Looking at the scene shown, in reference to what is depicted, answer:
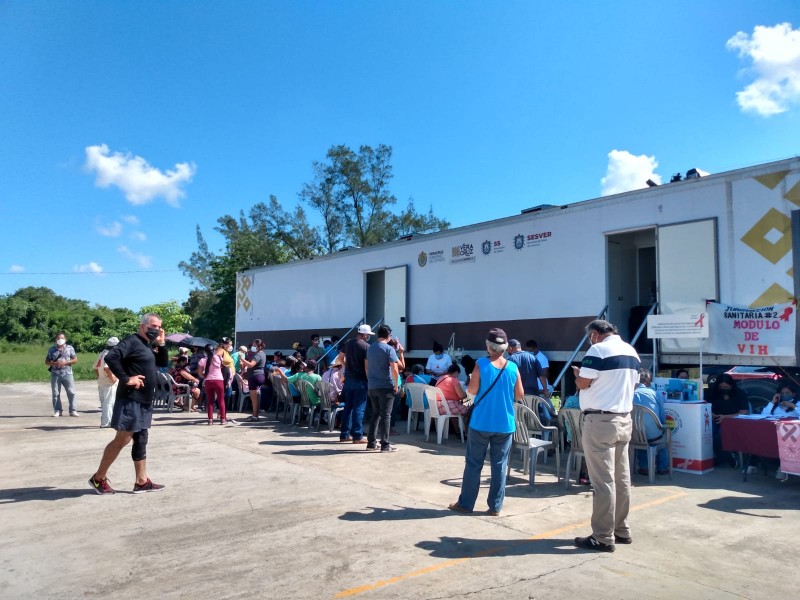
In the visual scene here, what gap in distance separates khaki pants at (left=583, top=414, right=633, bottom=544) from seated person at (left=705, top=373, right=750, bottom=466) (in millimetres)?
3747

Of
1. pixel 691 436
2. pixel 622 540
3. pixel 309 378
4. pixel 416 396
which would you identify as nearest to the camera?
pixel 622 540

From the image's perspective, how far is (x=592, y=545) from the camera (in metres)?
4.29

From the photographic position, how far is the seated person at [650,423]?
6.50m

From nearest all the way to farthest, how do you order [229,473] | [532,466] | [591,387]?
[591,387] < [532,466] < [229,473]

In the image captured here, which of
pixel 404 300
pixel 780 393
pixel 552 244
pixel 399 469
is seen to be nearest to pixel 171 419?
pixel 404 300

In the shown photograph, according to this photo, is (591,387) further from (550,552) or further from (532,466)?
(532,466)

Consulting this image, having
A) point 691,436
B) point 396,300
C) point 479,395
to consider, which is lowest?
point 691,436

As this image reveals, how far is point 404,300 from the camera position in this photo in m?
12.7

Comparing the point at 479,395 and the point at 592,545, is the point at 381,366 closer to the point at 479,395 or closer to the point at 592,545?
the point at 479,395

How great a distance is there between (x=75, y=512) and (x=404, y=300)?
26.8 feet

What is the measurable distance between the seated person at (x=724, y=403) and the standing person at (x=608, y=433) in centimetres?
375

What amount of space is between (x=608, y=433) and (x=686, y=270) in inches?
194

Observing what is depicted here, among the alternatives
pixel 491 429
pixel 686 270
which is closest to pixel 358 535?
pixel 491 429

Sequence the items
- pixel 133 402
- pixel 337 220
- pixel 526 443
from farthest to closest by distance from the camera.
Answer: pixel 337 220 → pixel 526 443 → pixel 133 402
